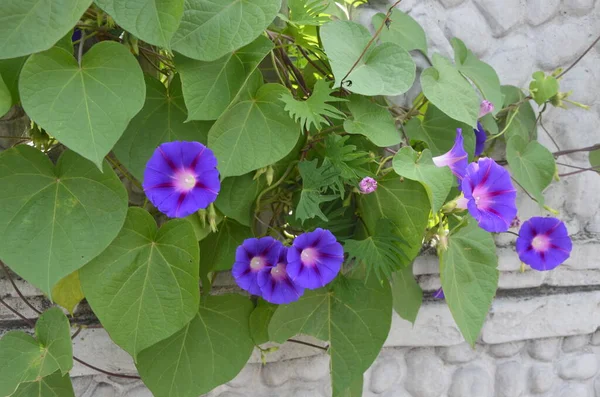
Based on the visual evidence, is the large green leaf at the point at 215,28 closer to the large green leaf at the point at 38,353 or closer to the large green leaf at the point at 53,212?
the large green leaf at the point at 53,212

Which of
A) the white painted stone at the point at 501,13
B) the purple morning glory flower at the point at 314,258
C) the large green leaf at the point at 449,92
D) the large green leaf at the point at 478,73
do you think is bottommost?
the purple morning glory flower at the point at 314,258

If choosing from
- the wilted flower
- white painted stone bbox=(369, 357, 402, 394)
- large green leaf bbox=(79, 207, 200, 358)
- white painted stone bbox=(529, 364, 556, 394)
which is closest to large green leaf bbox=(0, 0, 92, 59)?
large green leaf bbox=(79, 207, 200, 358)

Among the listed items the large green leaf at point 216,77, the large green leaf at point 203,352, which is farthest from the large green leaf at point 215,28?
the large green leaf at point 203,352

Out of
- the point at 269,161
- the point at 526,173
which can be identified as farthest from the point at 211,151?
the point at 526,173

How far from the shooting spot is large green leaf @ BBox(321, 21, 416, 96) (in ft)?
3.16

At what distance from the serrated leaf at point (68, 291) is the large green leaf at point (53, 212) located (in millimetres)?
163

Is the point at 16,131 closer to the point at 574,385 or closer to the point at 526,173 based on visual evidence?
the point at 526,173

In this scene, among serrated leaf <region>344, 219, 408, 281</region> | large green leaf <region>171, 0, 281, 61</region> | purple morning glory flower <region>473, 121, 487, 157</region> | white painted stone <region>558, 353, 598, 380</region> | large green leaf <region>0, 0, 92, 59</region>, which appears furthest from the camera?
white painted stone <region>558, 353, 598, 380</region>

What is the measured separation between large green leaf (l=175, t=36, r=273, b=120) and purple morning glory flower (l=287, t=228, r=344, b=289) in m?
0.23

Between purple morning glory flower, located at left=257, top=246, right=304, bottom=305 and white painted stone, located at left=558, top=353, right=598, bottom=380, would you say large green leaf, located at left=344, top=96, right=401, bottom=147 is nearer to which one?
purple morning glory flower, located at left=257, top=246, right=304, bottom=305

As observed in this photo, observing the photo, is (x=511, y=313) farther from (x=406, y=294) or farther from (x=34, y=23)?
(x=34, y=23)

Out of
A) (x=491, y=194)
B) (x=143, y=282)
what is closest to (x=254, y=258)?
(x=143, y=282)

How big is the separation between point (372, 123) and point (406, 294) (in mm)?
376

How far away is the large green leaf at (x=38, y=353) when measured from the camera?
958 mm
